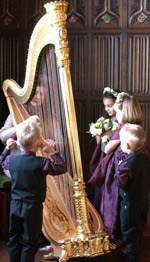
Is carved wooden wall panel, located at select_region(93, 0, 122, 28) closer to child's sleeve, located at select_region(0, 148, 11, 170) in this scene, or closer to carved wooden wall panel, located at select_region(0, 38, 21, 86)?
carved wooden wall panel, located at select_region(0, 38, 21, 86)

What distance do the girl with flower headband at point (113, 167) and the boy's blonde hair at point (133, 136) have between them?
A: 257mm

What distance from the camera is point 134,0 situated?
169 inches

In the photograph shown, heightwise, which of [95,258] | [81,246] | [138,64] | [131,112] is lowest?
[95,258]

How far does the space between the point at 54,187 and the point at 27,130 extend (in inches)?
27.4

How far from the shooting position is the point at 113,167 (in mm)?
3252

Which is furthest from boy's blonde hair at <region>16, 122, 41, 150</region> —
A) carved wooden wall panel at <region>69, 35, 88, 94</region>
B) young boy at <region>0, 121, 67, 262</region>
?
carved wooden wall panel at <region>69, 35, 88, 94</region>

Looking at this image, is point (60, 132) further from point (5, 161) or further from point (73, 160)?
point (5, 161)

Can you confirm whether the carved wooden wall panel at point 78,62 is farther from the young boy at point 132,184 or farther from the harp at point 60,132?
the young boy at point 132,184

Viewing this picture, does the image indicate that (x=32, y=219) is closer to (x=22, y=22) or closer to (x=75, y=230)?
(x=75, y=230)

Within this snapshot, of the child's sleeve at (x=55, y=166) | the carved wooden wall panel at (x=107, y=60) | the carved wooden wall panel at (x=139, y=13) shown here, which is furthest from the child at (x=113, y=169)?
the carved wooden wall panel at (x=139, y=13)

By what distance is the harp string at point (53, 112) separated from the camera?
283cm

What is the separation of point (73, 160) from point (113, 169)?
1.98ft

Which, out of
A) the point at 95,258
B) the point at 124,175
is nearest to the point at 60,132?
the point at 124,175

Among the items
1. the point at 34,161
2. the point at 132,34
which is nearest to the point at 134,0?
the point at 132,34
